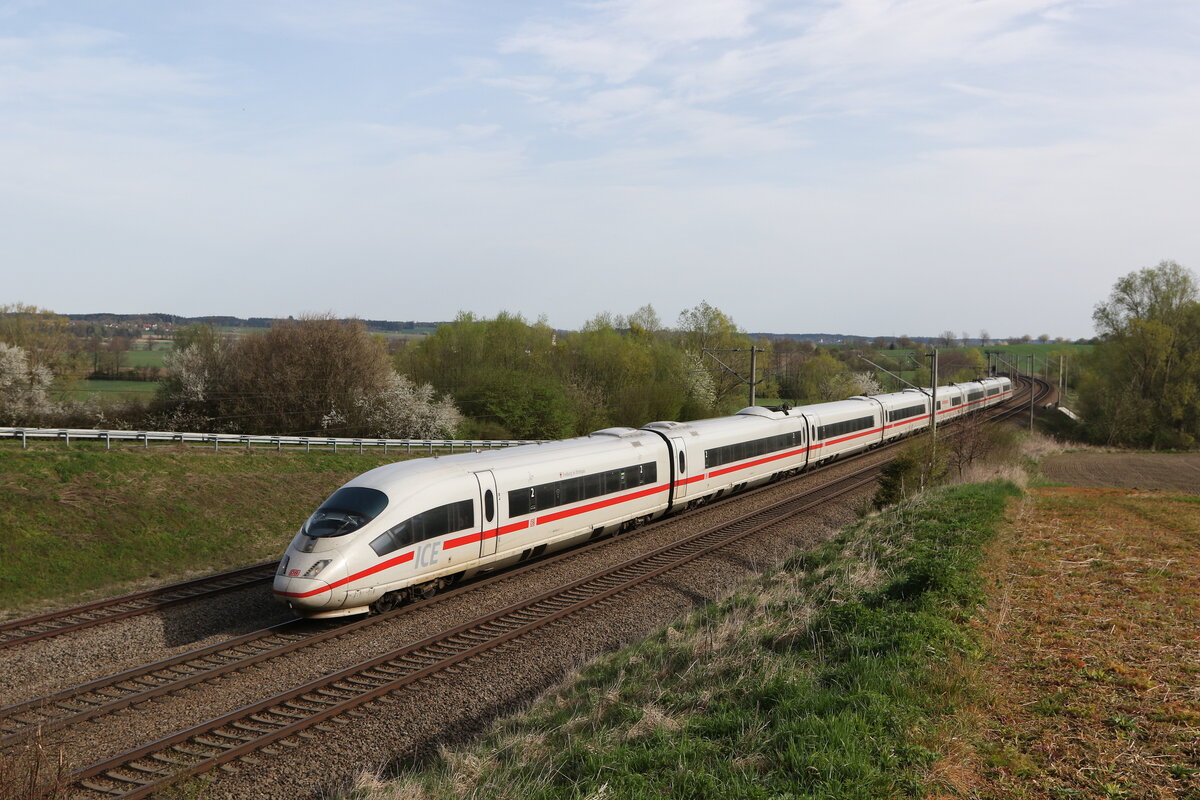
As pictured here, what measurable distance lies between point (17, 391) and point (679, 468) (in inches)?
1503

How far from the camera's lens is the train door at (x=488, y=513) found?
57.6 feet

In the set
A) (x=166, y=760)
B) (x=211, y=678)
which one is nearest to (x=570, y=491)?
(x=211, y=678)

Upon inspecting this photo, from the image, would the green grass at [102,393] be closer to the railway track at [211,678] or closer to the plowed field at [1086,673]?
the railway track at [211,678]

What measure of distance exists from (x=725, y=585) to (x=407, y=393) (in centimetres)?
3285

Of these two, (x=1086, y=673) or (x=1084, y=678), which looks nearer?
(x=1084, y=678)

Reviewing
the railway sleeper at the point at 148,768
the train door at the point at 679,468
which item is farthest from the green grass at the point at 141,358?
the railway sleeper at the point at 148,768

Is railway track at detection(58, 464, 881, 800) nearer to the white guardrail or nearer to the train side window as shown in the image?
the train side window

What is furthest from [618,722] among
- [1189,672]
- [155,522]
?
[155,522]

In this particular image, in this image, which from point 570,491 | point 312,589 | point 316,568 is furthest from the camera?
point 570,491

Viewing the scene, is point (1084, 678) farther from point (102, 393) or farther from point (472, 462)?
point (102, 393)

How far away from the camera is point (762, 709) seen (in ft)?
29.9

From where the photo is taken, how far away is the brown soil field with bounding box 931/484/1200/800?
7.36m

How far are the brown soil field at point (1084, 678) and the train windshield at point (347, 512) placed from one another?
33.8 feet

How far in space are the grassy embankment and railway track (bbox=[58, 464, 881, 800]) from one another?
8959 mm
